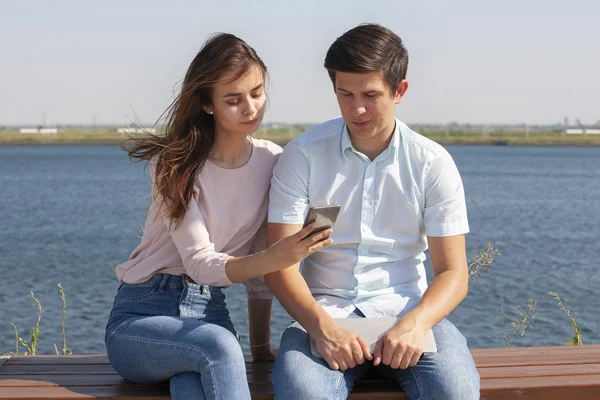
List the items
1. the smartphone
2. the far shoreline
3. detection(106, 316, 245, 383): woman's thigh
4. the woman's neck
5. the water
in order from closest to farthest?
the smartphone < detection(106, 316, 245, 383): woman's thigh < the woman's neck < the water < the far shoreline

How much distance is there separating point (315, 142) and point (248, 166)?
0.30 meters

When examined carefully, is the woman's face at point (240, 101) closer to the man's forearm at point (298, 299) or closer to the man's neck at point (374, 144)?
A: the man's neck at point (374, 144)

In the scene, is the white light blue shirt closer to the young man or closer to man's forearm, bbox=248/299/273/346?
the young man

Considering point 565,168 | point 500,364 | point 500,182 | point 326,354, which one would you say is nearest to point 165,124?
point 326,354

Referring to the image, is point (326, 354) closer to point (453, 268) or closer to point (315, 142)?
point (453, 268)

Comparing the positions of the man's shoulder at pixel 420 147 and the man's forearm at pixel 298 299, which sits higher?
the man's shoulder at pixel 420 147

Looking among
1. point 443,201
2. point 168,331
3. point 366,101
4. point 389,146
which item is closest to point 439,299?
point 443,201

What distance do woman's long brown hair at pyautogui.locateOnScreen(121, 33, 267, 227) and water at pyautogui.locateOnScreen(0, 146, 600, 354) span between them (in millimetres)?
438

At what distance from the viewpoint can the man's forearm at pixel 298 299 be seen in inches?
127

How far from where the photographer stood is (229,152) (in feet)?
12.0

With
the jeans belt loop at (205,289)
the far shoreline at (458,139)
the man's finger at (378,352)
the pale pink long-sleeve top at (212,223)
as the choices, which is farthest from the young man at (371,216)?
the far shoreline at (458,139)

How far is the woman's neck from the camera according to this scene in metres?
3.62

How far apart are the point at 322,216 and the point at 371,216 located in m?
0.52

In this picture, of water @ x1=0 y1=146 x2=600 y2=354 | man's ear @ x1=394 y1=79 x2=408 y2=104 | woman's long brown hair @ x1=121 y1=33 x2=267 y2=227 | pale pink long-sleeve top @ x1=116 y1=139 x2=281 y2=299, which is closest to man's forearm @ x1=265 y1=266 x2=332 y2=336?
pale pink long-sleeve top @ x1=116 y1=139 x2=281 y2=299
